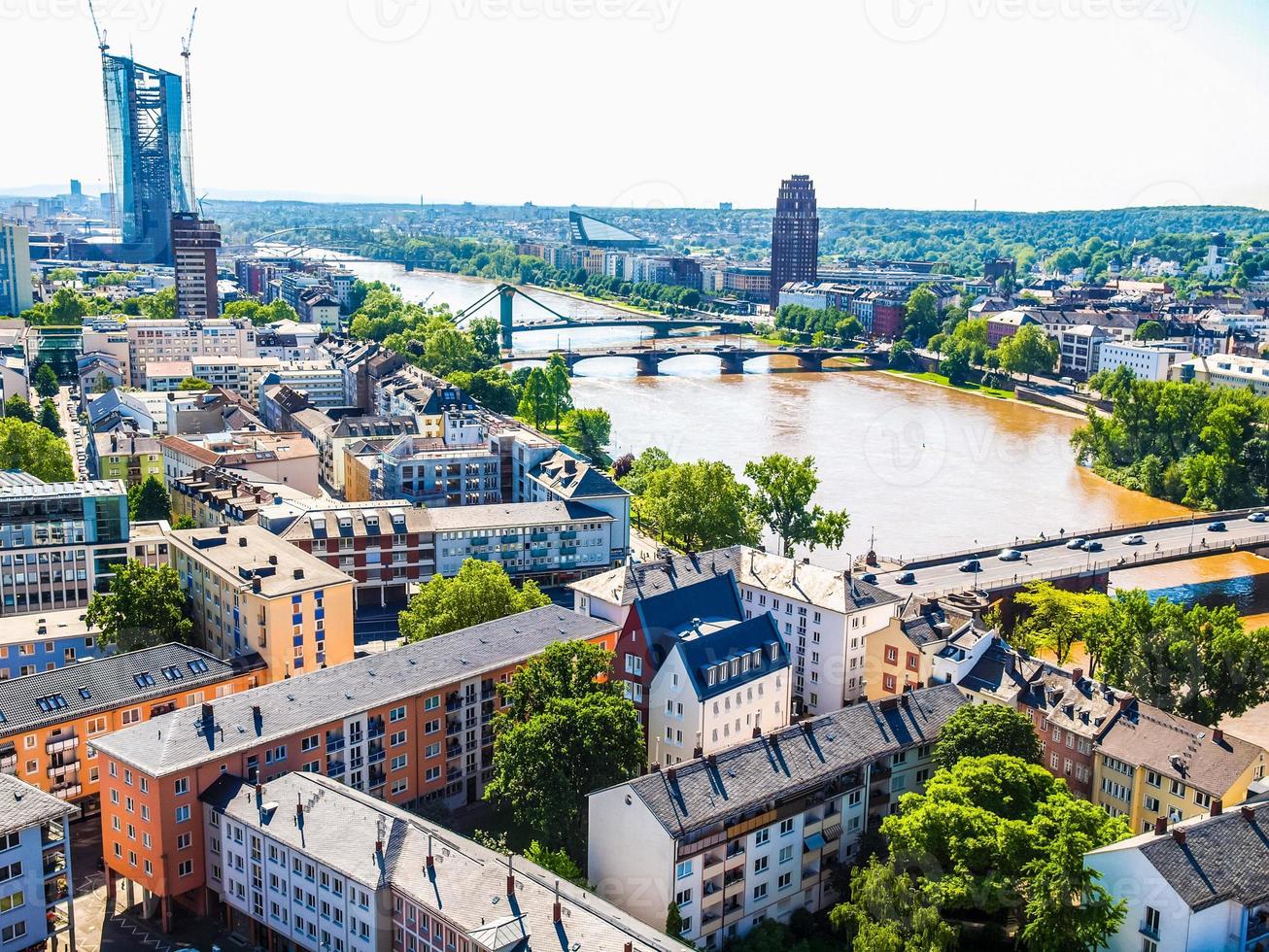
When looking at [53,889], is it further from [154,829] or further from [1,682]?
[1,682]

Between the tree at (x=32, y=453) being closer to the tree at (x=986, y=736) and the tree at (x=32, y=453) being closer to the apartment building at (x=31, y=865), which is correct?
the apartment building at (x=31, y=865)

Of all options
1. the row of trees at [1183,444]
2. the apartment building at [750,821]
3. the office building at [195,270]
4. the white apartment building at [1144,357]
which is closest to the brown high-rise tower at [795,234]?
the white apartment building at [1144,357]

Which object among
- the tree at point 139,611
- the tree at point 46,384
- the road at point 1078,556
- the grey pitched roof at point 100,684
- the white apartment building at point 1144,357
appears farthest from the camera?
the white apartment building at point 1144,357

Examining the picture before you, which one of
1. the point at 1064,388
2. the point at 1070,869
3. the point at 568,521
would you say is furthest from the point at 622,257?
the point at 1070,869

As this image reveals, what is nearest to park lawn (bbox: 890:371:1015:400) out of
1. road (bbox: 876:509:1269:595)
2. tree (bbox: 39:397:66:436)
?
road (bbox: 876:509:1269:595)

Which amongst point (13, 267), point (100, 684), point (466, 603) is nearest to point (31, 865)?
point (100, 684)

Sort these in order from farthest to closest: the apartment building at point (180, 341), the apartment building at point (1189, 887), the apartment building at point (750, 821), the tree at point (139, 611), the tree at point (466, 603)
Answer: the apartment building at point (180, 341) → the tree at point (466, 603) → the tree at point (139, 611) → the apartment building at point (750, 821) → the apartment building at point (1189, 887)

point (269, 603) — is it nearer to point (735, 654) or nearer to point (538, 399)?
point (735, 654)
